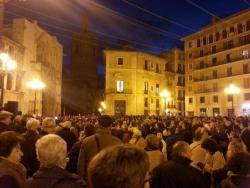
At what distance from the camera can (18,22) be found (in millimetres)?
37375

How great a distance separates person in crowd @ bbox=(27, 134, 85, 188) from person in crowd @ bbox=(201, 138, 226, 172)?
3.29 metres

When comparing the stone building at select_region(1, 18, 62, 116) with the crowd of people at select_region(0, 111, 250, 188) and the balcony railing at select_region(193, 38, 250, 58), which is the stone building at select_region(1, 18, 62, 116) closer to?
the crowd of people at select_region(0, 111, 250, 188)

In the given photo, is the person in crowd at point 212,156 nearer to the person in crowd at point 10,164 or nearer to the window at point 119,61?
the person in crowd at point 10,164

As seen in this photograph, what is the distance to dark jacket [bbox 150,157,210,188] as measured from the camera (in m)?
4.32

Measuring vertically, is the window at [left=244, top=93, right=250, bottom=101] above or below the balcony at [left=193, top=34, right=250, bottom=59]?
below

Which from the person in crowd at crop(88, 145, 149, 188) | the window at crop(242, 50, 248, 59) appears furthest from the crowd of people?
the window at crop(242, 50, 248, 59)

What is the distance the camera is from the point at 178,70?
7044cm

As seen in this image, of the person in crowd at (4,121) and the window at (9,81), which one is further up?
the window at (9,81)

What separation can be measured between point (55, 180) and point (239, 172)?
2007 mm

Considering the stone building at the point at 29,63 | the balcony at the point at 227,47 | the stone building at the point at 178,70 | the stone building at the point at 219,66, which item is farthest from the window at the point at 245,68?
the stone building at the point at 29,63

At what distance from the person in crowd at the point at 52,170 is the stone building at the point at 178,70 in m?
67.0

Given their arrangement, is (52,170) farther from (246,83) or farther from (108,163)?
(246,83)

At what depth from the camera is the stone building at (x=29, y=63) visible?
112 feet

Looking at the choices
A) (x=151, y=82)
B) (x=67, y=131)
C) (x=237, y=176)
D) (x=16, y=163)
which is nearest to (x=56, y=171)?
(x=16, y=163)
